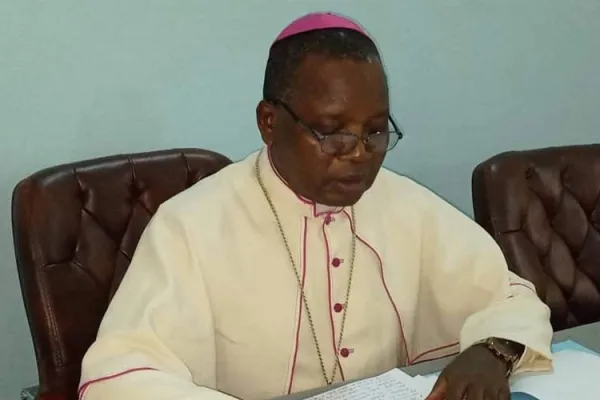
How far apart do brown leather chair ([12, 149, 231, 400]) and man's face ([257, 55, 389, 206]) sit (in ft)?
1.67

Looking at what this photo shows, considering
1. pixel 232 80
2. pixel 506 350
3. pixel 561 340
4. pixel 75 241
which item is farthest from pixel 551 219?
pixel 75 241

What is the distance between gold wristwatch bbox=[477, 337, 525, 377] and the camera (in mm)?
1523

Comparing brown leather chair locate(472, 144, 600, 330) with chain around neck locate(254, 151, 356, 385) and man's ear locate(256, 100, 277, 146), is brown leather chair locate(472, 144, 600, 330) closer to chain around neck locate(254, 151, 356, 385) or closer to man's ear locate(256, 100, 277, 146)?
chain around neck locate(254, 151, 356, 385)

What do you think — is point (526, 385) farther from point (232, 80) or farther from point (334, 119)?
point (232, 80)

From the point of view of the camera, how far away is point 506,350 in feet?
5.06

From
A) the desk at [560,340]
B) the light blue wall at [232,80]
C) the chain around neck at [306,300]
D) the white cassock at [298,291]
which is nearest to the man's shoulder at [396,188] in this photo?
the white cassock at [298,291]

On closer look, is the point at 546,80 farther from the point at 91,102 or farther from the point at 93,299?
the point at 93,299

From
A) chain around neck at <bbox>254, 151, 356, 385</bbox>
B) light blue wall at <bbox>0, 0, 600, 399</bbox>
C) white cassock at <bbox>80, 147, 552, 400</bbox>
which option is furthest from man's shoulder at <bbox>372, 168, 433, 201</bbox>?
light blue wall at <bbox>0, 0, 600, 399</bbox>

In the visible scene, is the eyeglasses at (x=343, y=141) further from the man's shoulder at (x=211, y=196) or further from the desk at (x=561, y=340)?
the desk at (x=561, y=340)

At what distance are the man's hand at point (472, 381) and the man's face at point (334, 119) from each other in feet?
1.11

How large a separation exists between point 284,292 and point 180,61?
0.87 meters

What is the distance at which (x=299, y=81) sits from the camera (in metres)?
1.53

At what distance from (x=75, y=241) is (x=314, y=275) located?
21.0 inches

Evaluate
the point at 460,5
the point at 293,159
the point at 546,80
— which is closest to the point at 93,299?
the point at 293,159
